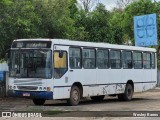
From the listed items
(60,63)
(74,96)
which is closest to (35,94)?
(60,63)

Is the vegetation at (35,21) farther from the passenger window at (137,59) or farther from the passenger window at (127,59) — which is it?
the passenger window at (137,59)

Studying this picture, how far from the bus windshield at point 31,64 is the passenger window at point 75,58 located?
1.40 metres

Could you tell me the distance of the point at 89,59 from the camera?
2192cm

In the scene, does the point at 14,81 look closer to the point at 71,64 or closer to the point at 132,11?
the point at 71,64

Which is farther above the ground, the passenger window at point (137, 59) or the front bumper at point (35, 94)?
the passenger window at point (137, 59)

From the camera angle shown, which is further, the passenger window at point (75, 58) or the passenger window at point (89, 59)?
the passenger window at point (89, 59)

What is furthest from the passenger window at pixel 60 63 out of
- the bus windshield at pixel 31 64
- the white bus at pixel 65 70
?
the bus windshield at pixel 31 64

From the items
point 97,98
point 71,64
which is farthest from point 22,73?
point 97,98

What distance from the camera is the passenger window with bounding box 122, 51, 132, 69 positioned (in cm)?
2481

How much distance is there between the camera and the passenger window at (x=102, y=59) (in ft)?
74.2

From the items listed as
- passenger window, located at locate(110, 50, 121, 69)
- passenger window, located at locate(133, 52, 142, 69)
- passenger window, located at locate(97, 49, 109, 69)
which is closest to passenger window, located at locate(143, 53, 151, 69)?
passenger window, located at locate(133, 52, 142, 69)

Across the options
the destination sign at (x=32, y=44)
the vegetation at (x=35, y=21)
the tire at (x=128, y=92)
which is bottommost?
the tire at (x=128, y=92)

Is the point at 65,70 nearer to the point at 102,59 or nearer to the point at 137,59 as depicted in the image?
the point at 102,59

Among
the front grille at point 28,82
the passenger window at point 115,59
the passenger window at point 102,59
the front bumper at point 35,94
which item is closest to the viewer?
the front bumper at point 35,94
